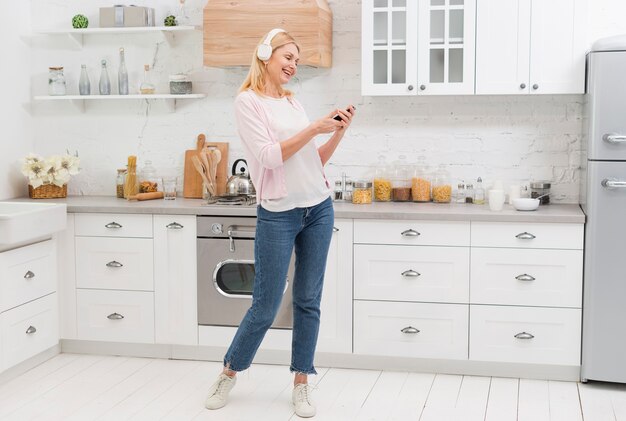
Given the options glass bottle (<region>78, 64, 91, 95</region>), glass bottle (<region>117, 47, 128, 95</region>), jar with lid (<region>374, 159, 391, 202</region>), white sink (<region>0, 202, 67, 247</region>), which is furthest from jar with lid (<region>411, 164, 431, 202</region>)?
glass bottle (<region>78, 64, 91, 95</region>)

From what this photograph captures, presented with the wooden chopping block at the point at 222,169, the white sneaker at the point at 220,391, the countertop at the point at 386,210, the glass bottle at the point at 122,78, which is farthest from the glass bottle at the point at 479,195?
the glass bottle at the point at 122,78

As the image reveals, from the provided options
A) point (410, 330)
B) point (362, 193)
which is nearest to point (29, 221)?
point (362, 193)

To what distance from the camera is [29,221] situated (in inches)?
167

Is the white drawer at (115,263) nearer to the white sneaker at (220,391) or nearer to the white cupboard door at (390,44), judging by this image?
the white sneaker at (220,391)

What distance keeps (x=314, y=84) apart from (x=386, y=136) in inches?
19.7

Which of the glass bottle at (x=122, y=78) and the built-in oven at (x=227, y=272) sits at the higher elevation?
the glass bottle at (x=122, y=78)

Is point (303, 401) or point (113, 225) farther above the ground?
point (113, 225)

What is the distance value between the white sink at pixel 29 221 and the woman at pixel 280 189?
124 centimetres

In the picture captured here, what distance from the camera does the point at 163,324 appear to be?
15.1 feet

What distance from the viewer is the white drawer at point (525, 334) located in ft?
13.8

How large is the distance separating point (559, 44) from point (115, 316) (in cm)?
267

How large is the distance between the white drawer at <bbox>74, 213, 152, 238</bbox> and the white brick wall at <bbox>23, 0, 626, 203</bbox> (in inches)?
25.2

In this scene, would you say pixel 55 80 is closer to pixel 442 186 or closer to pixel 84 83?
pixel 84 83

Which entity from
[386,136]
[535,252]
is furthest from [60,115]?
[535,252]
